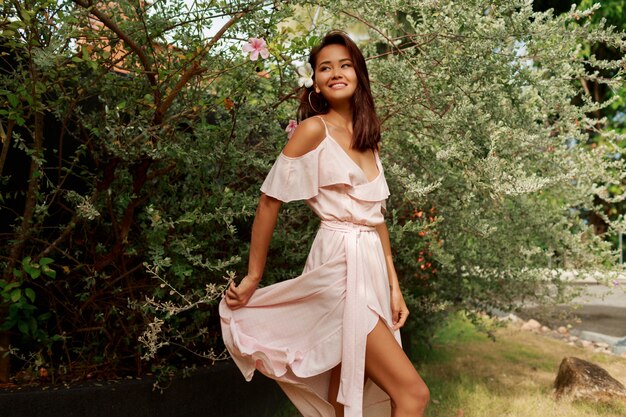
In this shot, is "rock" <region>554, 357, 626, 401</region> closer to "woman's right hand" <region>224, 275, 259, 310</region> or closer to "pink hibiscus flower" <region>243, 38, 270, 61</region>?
"woman's right hand" <region>224, 275, 259, 310</region>

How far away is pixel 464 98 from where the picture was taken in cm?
299

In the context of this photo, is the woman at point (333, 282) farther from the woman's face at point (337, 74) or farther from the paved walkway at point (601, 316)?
the paved walkway at point (601, 316)

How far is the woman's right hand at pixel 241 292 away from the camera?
243cm

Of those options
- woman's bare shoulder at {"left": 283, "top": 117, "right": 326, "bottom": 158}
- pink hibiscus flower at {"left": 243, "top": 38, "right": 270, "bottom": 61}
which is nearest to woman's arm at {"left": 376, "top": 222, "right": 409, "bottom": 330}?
woman's bare shoulder at {"left": 283, "top": 117, "right": 326, "bottom": 158}

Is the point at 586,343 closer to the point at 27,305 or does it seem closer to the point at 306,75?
the point at 306,75

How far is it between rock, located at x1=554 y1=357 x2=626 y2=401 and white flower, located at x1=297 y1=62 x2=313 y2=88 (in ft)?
9.62

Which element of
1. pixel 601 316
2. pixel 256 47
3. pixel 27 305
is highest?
pixel 256 47

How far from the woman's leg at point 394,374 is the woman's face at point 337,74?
88 centimetres

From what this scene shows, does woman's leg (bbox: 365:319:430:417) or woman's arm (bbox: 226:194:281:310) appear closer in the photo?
woman's leg (bbox: 365:319:430:417)

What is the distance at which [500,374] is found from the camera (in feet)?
16.7

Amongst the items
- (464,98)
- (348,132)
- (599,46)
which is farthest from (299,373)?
(599,46)

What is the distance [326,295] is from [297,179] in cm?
44

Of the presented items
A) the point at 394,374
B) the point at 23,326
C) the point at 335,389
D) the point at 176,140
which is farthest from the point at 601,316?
the point at 23,326

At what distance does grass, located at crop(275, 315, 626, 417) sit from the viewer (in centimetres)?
409
